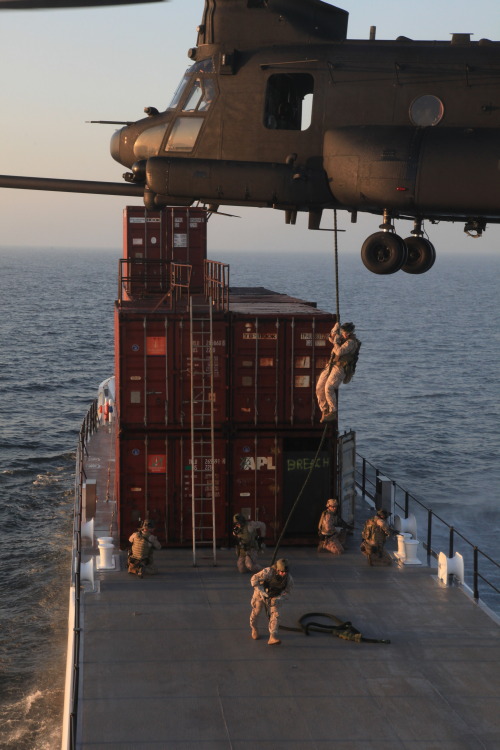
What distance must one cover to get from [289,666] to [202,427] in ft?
21.8

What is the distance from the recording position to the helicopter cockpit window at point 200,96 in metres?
14.1

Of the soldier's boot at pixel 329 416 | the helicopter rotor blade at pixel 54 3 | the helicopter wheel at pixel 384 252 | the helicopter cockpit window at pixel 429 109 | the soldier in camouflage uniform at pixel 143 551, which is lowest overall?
the soldier in camouflage uniform at pixel 143 551

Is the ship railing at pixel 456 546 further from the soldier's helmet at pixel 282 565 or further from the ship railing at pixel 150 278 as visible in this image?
the ship railing at pixel 150 278

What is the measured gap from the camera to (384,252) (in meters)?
13.6

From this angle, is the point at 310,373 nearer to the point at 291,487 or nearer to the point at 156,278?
the point at 291,487

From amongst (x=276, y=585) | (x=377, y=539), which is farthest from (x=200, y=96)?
(x=377, y=539)

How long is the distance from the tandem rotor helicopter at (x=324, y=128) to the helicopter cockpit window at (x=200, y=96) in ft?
0.06

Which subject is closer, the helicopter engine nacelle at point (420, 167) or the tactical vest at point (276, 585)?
the helicopter engine nacelle at point (420, 167)

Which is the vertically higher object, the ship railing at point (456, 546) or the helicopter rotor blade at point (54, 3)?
the helicopter rotor blade at point (54, 3)

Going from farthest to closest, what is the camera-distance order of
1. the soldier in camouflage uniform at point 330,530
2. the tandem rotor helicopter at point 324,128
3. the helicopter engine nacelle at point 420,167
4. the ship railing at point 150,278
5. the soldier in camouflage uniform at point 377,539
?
the ship railing at point 150,278, the soldier in camouflage uniform at point 330,530, the soldier in camouflage uniform at point 377,539, the tandem rotor helicopter at point 324,128, the helicopter engine nacelle at point 420,167

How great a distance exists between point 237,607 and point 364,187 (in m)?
7.72

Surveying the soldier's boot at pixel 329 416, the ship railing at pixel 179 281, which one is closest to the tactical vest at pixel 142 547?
the soldier's boot at pixel 329 416

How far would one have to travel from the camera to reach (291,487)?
2028 centimetres

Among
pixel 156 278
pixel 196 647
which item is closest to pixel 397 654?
pixel 196 647
